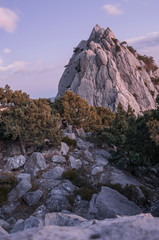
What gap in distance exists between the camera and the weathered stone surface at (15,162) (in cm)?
1809

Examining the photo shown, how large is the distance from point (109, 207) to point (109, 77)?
156 ft

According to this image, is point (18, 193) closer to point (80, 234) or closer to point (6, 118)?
point (6, 118)

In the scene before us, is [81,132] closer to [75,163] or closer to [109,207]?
[75,163]

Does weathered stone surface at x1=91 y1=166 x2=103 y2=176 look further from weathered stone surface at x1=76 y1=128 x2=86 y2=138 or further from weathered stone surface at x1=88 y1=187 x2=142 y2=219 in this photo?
weathered stone surface at x1=76 y1=128 x2=86 y2=138

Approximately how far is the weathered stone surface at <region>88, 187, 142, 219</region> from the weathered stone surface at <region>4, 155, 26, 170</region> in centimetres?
944

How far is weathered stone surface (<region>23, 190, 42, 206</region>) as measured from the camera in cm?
1333

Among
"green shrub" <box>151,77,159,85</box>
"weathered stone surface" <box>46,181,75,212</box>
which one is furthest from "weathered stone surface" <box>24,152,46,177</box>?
"green shrub" <box>151,77,159,85</box>

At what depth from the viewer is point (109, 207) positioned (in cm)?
1058

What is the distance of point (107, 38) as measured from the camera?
5991 cm

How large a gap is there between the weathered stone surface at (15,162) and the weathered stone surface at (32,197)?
5.16m

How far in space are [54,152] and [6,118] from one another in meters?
6.50

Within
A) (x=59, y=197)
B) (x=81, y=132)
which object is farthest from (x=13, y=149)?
(x=81, y=132)

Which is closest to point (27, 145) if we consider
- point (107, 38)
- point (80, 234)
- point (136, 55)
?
point (80, 234)

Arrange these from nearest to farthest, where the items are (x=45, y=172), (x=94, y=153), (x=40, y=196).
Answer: (x=40, y=196), (x=45, y=172), (x=94, y=153)
